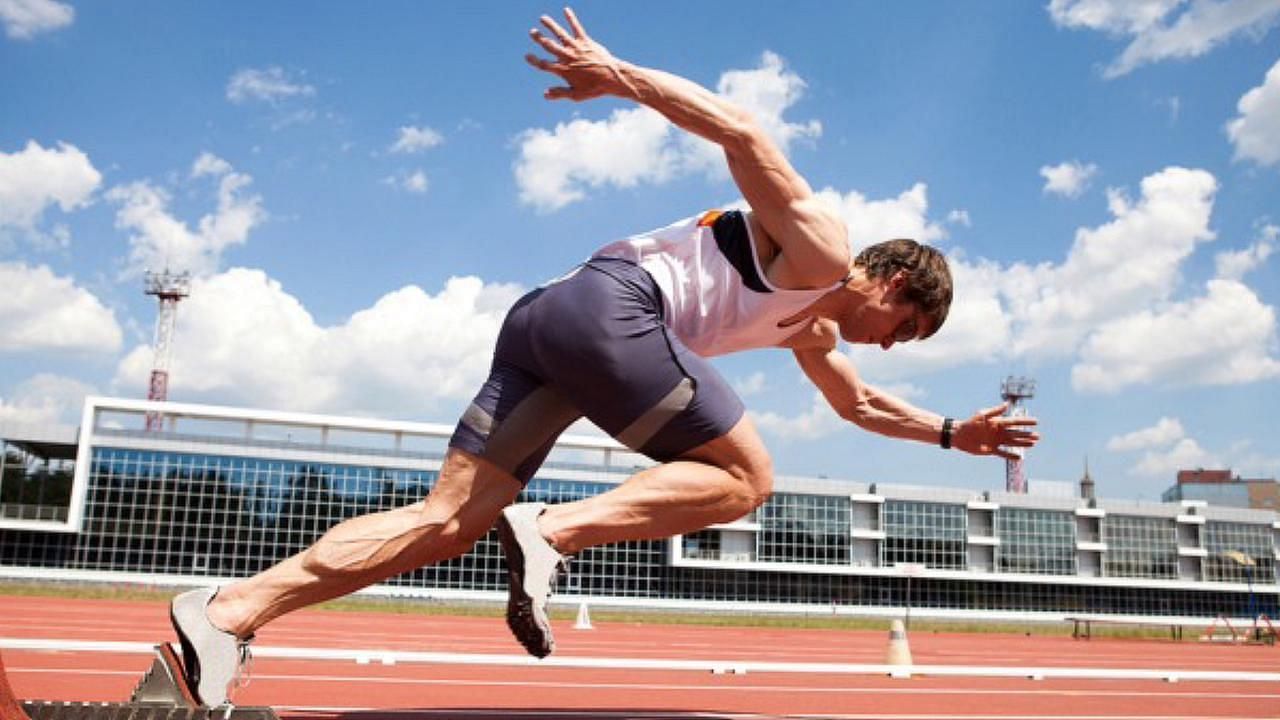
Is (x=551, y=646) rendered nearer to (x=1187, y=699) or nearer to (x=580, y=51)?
(x=580, y=51)

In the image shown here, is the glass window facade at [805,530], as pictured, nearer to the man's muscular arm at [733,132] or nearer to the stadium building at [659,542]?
the stadium building at [659,542]

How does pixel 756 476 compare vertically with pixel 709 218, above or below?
below

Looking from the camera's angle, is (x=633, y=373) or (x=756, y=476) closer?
(x=633, y=373)

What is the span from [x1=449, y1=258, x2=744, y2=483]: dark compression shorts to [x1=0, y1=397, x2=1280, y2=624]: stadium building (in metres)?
46.3

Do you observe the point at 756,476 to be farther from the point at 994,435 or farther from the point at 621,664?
the point at 621,664

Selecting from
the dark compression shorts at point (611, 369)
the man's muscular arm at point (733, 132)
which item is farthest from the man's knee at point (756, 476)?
the man's muscular arm at point (733, 132)

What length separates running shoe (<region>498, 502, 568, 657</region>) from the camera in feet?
9.29

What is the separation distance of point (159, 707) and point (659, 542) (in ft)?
203

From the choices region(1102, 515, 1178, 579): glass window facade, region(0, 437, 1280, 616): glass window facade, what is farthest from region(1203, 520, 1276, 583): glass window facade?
region(1102, 515, 1178, 579): glass window facade

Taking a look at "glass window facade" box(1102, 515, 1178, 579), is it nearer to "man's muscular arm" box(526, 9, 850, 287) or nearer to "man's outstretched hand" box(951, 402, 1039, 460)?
"man's outstretched hand" box(951, 402, 1039, 460)

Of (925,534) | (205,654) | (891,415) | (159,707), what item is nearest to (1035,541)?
(925,534)

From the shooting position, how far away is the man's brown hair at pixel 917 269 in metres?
3.40

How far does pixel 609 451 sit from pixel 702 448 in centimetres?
5506

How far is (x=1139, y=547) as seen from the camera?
72.1 meters
